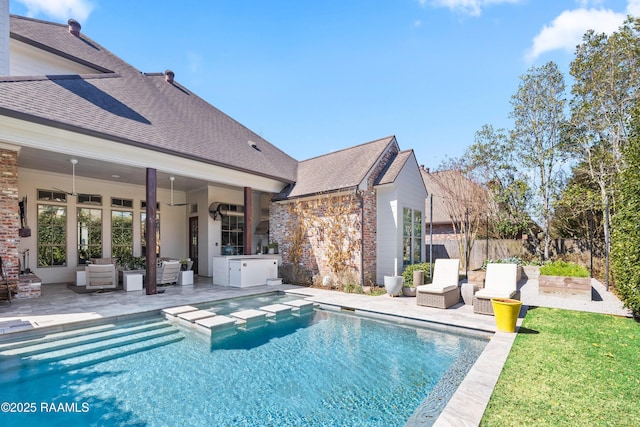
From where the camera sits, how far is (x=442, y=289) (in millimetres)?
8727

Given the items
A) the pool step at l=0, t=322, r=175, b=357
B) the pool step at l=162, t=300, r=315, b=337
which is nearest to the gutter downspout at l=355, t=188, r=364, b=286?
the pool step at l=162, t=300, r=315, b=337

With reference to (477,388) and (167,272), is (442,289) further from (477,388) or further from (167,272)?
(167,272)

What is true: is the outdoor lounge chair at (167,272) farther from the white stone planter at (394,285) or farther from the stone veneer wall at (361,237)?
the white stone planter at (394,285)

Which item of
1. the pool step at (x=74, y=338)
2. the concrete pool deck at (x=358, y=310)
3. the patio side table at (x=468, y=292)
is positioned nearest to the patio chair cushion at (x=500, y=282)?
the patio side table at (x=468, y=292)

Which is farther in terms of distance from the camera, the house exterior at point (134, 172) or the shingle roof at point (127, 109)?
the house exterior at point (134, 172)

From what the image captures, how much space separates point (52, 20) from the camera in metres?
14.7

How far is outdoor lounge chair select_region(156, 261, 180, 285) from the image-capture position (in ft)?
40.2

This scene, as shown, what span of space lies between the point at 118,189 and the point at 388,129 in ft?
48.2

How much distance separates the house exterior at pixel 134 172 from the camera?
9.09 m

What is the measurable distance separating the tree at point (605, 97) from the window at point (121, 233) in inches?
867

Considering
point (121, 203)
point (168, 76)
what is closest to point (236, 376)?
point (121, 203)

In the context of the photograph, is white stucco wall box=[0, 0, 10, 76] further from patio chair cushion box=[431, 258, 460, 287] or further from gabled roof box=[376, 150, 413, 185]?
patio chair cushion box=[431, 258, 460, 287]

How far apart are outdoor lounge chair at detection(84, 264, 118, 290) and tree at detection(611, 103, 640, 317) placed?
15.7 meters

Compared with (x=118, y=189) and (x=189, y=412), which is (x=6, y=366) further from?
(x=118, y=189)
